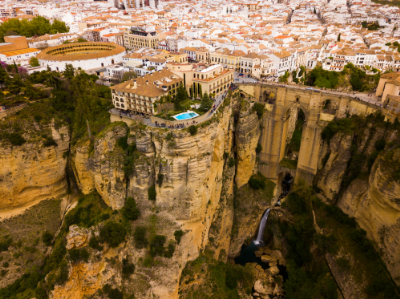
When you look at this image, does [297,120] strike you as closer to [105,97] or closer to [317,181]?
[317,181]

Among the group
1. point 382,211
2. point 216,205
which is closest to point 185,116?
point 216,205

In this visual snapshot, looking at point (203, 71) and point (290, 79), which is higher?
point (203, 71)

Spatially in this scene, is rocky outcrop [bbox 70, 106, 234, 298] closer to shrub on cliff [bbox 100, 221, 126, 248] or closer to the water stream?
shrub on cliff [bbox 100, 221, 126, 248]

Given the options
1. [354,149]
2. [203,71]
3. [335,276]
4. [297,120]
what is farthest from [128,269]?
[297,120]

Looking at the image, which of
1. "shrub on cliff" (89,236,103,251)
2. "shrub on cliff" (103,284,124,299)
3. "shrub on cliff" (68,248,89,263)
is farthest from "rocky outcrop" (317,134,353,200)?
"shrub on cliff" (68,248,89,263)

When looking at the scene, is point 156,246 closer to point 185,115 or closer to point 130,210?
point 130,210

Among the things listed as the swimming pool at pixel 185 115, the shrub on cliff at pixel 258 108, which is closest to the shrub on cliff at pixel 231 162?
the shrub on cliff at pixel 258 108

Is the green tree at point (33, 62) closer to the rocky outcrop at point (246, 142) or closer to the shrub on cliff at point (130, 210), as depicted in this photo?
the shrub on cliff at point (130, 210)
